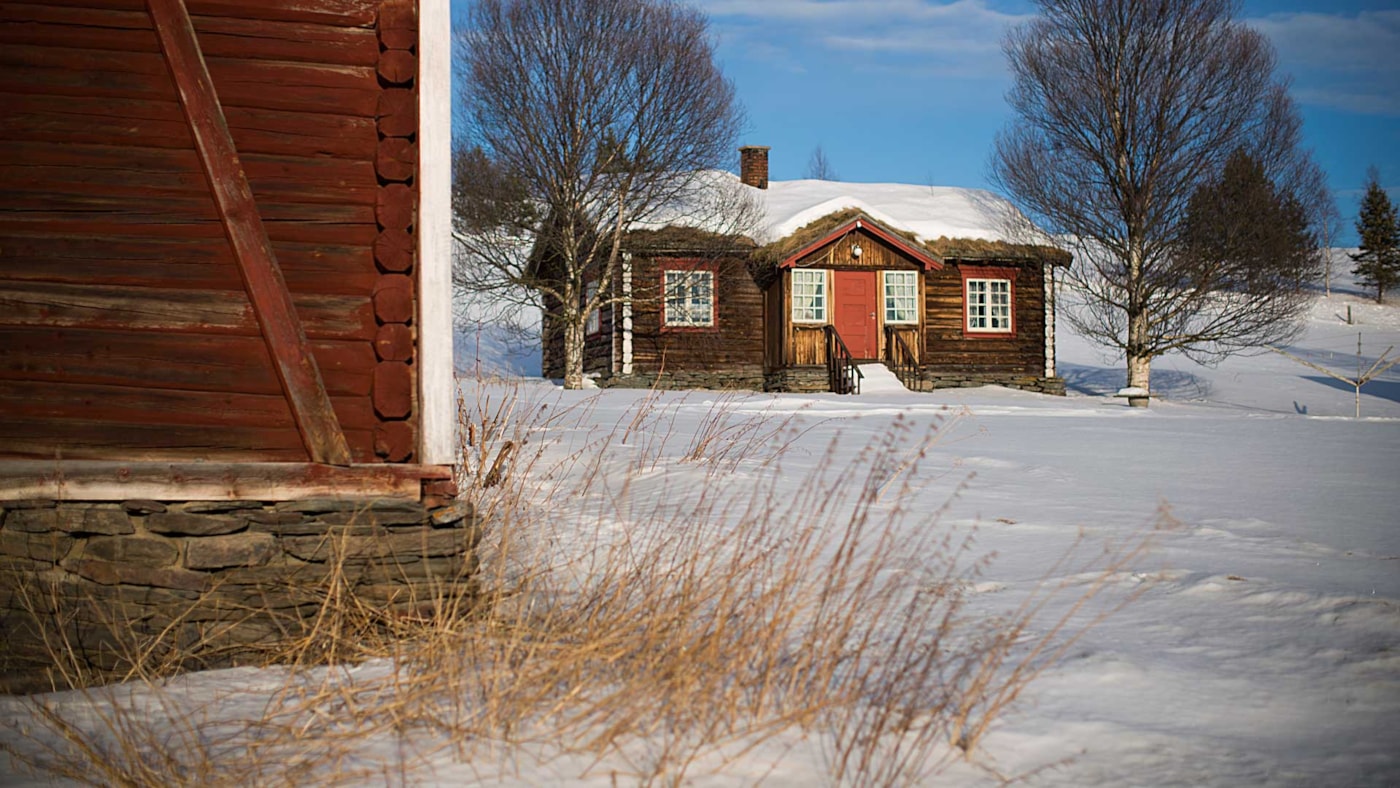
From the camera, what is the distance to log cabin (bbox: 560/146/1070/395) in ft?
69.2

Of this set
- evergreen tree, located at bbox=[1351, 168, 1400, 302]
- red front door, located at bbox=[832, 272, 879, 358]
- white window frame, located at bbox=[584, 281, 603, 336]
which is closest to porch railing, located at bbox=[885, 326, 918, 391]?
red front door, located at bbox=[832, 272, 879, 358]

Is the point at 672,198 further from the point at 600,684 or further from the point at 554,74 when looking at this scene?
the point at 600,684

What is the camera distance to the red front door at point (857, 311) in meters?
21.6

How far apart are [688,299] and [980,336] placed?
6.52m

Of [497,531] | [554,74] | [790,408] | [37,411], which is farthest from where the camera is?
[554,74]

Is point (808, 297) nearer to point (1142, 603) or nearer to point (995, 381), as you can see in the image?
point (995, 381)

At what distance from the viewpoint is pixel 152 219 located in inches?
183

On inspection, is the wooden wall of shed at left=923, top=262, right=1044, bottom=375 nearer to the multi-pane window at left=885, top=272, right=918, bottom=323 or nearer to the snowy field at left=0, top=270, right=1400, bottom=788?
the multi-pane window at left=885, top=272, right=918, bottom=323

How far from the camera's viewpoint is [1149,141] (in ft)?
70.9

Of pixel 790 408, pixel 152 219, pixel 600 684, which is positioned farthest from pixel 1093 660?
pixel 790 408

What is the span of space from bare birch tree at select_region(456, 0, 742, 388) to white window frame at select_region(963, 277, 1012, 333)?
564 centimetres

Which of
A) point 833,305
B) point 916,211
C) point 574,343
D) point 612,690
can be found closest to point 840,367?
point 833,305

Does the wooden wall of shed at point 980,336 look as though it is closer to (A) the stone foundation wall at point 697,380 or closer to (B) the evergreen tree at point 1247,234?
(B) the evergreen tree at point 1247,234

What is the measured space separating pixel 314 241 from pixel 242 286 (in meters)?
0.37
